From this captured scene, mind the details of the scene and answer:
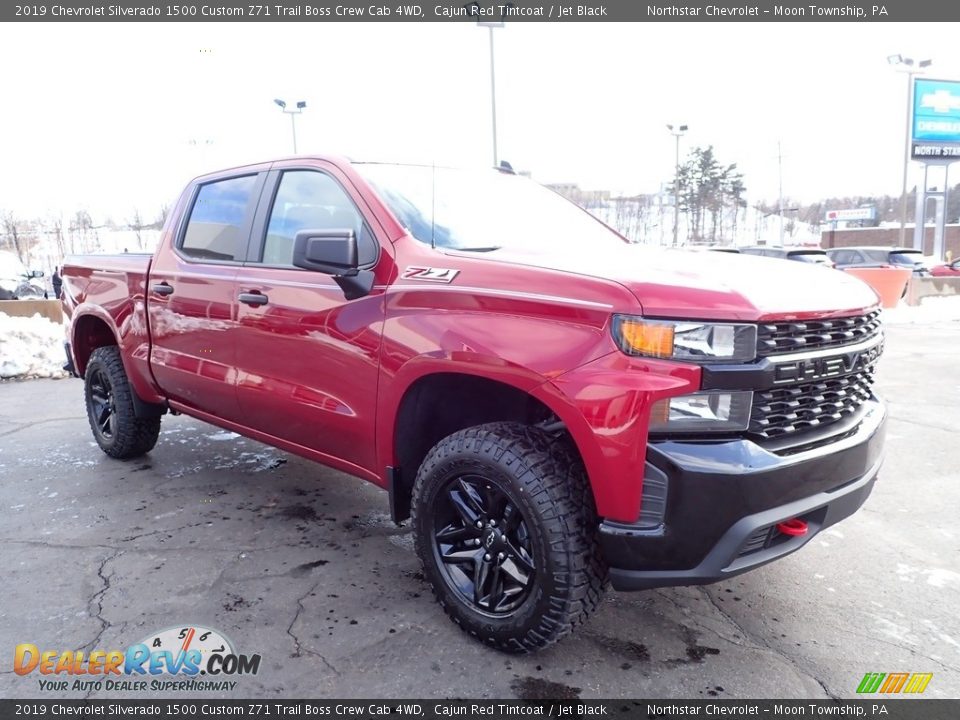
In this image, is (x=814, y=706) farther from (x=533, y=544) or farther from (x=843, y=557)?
(x=843, y=557)

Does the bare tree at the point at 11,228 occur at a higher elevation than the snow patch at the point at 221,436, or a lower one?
higher

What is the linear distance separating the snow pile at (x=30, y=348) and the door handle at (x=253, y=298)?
619 cm

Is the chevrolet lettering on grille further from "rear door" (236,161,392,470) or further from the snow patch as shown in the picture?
the snow patch

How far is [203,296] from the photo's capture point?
381 cm

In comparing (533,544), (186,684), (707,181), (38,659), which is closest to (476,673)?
(533,544)

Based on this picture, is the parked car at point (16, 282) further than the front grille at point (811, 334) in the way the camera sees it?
Yes

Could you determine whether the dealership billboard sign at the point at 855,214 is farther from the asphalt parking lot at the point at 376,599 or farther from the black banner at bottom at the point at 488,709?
the black banner at bottom at the point at 488,709

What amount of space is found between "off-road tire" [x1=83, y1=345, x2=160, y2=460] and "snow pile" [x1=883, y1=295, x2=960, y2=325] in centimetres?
1271

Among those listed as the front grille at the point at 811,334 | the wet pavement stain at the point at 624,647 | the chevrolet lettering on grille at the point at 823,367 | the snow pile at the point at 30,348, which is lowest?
the wet pavement stain at the point at 624,647

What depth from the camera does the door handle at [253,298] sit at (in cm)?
338

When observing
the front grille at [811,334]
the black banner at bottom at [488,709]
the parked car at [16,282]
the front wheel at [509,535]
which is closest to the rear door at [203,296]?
the front wheel at [509,535]

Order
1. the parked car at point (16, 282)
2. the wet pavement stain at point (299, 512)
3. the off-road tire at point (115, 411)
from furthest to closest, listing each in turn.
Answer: the parked car at point (16, 282) < the off-road tire at point (115, 411) < the wet pavement stain at point (299, 512)

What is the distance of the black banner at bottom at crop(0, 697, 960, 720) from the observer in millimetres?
2283

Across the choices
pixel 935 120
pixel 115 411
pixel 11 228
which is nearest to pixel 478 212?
pixel 115 411
